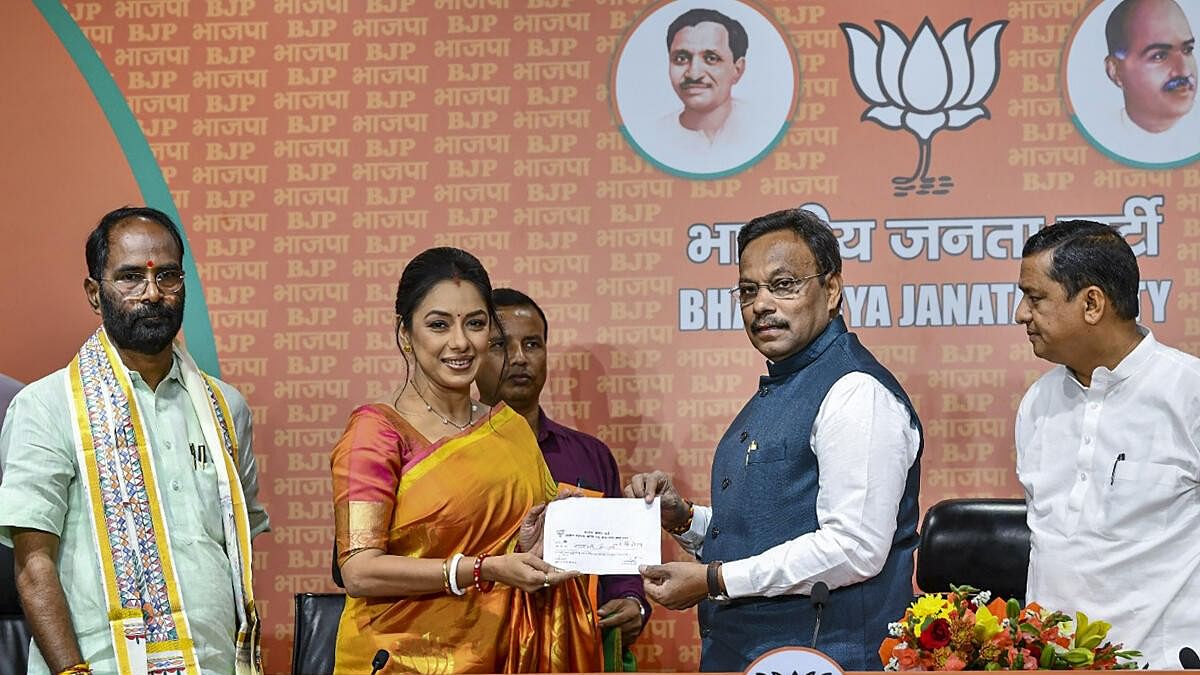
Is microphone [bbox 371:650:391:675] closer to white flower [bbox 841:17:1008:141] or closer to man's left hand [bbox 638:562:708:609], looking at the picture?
man's left hand [bbox 638:562:708:609]

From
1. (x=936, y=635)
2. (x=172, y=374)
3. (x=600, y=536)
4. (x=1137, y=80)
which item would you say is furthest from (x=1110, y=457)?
(x=172, y=374)

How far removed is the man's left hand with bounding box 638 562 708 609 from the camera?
2871 mm

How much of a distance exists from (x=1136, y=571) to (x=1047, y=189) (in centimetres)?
146

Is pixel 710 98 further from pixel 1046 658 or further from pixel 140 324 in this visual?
pixel 1046 658

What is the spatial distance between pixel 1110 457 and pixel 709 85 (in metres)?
1.70

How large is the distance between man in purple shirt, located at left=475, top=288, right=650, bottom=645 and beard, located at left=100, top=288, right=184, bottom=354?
1.00 m

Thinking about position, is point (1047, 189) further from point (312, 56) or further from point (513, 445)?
point (312, 56)

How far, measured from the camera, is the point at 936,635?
8.06ft

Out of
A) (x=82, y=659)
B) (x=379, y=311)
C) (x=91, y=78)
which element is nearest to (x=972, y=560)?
(x=379, y=311)

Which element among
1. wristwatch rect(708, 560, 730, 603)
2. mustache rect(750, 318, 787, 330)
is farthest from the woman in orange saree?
mustache rect(750, 318, 787, 330)

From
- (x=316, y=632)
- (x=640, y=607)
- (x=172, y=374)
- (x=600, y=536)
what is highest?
(x=172, y=374)

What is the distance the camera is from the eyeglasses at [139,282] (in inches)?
121

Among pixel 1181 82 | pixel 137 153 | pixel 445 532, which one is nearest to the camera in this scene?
pixel 445 532

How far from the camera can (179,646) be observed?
9.65 feet
